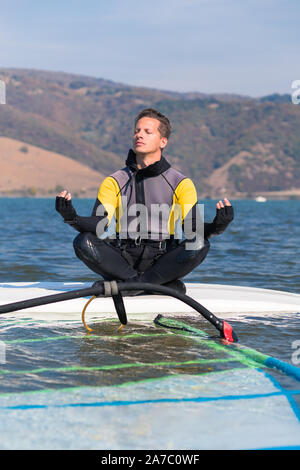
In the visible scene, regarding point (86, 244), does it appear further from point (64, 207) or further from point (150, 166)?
point (150, 166)

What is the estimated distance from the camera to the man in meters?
4.39

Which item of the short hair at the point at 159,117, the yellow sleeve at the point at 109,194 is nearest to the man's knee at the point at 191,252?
the yellow sleeve at the point at 109,194

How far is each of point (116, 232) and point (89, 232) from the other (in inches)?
17.1

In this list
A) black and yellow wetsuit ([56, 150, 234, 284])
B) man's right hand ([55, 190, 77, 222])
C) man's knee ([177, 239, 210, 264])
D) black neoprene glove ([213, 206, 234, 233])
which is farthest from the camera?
black and yellow wetsuit ([56, 150, 234, 284])

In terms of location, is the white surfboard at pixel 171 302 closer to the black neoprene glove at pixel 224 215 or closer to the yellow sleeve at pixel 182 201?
the yellow sleeve at pixel 182 201

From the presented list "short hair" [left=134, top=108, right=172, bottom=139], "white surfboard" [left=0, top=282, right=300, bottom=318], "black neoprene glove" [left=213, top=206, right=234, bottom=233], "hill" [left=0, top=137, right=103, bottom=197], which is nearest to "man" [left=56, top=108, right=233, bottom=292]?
"short hair" [left=134, top=108, right=172, bottom=139]

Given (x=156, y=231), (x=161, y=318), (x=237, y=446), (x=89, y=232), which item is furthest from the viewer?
(x=161, y=318)

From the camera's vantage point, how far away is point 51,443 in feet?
7.96

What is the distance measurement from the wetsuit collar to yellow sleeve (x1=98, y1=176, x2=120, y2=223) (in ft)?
0.65

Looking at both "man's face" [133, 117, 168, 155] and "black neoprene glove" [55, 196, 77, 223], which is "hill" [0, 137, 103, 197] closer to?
"man's face" [133, 117, 168, 155]

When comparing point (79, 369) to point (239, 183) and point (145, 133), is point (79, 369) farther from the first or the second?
point (239, 183)

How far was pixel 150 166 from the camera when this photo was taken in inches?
Answer: 178

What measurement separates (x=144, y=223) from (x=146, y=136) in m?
0.69
